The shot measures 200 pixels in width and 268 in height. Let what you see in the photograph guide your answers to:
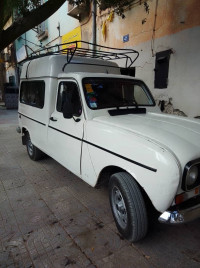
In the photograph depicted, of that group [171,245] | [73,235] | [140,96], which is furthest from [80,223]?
[140,96]

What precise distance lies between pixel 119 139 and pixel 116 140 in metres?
0.05

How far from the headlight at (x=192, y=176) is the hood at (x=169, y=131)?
117 mm

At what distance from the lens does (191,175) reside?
1.94 metres

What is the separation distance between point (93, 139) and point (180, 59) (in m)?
4.37

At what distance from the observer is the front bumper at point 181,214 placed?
191 cm

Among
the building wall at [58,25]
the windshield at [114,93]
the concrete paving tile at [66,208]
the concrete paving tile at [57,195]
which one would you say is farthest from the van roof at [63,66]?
the building wall at [58,25]

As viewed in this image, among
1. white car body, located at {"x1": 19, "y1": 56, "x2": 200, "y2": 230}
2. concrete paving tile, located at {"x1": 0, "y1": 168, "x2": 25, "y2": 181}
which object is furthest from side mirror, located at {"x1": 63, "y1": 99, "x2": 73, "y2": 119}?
concrete paving tile, located at {"x1": 0, "y1": 168, "x2": 25, "y2": 181}

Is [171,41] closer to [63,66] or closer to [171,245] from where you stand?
[63,66]

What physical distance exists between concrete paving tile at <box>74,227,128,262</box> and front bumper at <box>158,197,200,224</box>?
0.75 m

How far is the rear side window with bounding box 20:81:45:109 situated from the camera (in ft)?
13.5

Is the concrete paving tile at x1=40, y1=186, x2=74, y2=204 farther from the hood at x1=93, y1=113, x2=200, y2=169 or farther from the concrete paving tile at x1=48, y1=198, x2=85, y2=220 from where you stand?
the hood at x1=93, y1=113, x2=200, y2=169

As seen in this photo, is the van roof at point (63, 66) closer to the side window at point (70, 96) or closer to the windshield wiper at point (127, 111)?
the side window at point (70, 96)

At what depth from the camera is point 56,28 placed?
12.1 m

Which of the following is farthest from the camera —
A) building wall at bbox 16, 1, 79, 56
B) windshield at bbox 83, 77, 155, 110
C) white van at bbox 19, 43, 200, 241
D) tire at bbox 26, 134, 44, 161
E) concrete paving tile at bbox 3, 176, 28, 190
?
building wall at bbox 16, 1, 79, 56
